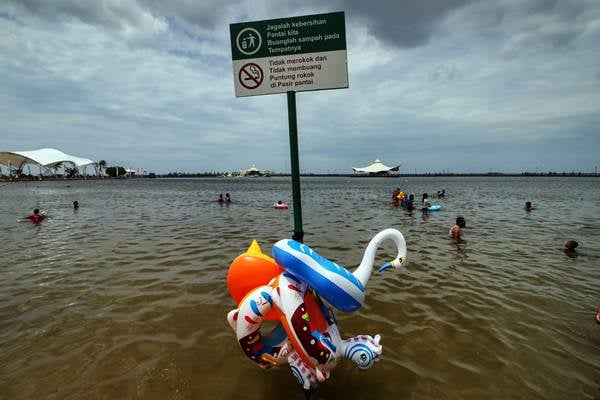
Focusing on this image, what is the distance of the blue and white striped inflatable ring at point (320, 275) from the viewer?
8.91 ft

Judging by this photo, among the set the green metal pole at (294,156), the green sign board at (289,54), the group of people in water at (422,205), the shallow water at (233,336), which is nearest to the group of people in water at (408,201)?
the group of people in water at (422,205)

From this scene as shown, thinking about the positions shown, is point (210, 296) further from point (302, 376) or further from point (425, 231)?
point (425, 231)

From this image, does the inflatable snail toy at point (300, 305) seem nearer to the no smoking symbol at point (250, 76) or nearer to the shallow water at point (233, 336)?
the shallow water at point (233, 336)

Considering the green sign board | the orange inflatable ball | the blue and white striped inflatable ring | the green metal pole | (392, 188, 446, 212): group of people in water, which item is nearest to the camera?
the blue and white striped inflatable ring

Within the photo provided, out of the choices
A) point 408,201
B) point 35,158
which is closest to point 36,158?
point 35,158

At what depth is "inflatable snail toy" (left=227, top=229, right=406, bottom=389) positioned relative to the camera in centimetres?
274

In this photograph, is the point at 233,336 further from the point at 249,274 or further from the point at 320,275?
the point at 320,275

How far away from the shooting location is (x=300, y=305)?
9.14 feet

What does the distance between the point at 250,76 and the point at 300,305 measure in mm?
2664

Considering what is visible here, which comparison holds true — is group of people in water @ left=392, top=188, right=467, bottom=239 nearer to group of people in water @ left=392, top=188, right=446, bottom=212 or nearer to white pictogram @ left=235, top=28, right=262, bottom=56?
group of people in water @ left=392, top=188, right=446, bottom=212

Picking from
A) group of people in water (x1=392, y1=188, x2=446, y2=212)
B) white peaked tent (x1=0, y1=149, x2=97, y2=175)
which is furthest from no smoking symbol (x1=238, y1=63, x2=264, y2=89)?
white peaked tent (x1=0, y1=149, x2=97, y2=175)

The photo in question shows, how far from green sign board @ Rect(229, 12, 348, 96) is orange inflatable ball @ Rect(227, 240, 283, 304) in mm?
2000

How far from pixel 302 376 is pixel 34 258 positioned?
1052cm

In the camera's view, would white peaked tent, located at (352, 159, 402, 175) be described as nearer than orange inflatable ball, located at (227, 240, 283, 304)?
No
